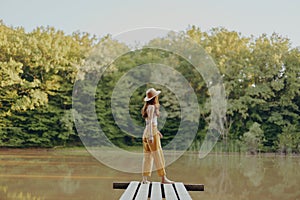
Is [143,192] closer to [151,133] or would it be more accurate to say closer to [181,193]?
[181,193]

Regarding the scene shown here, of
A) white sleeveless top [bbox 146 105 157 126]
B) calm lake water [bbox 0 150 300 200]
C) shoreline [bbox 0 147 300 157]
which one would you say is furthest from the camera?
shoreline [bbox 0 147 300 157]

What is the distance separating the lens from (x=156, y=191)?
4258mm

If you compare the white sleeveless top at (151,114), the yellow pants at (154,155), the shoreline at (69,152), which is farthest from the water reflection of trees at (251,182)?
the shoreline at (69,152)

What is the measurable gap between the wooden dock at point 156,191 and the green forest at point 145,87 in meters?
12.0

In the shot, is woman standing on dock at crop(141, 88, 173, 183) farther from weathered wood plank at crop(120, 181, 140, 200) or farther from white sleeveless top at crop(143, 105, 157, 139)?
weathered wood plank at crop(120, 181, 140, 200)

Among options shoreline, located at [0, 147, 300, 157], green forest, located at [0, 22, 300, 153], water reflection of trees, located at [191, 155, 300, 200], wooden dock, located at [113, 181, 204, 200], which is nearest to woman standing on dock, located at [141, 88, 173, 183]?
wooden dock, located at [113, 181, 204, 200]

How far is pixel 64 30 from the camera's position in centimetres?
1850

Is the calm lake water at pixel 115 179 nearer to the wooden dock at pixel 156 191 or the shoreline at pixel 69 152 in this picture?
the wooden dock at pixel 156 191

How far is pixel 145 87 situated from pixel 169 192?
542 inches

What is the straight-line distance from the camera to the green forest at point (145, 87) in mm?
17109

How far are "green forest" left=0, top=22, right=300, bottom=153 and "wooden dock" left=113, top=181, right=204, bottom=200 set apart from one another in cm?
1197

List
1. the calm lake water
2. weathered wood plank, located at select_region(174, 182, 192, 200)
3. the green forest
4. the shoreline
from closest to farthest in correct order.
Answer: weathered wood plank, located at select_region(174, 182, 192, 200), the calm lake water, the shoreline, the green forest

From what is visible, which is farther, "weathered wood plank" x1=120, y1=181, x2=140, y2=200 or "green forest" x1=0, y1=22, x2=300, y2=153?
"green forest" x1=0, y1=22, x2=300, y2=153

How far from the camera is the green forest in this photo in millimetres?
17109
